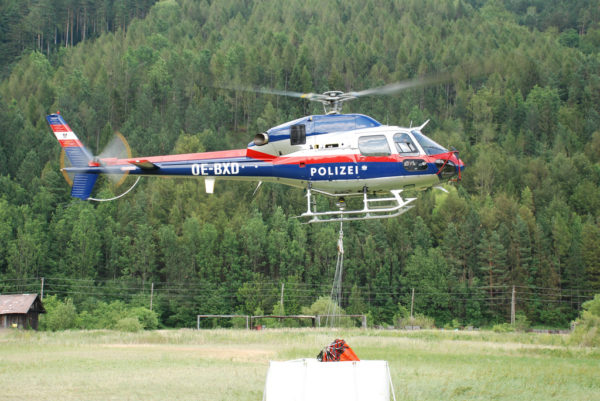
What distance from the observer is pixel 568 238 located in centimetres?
8431

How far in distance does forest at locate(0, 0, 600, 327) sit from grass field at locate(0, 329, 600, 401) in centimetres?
957

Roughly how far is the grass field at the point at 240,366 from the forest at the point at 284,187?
9573 millimetres

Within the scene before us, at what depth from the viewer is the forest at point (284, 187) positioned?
265 ft

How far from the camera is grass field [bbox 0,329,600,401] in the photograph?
2077 cm

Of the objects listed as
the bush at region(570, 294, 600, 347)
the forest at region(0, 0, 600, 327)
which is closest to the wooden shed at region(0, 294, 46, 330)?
the forest at region(0, 0, 600, 327)

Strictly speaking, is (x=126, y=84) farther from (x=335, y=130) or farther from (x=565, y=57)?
(x=335, y=130)

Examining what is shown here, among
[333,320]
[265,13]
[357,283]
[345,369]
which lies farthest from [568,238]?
[265,13]

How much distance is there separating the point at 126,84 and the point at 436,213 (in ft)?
211

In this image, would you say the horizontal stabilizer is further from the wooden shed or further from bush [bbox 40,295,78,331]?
bush [bbox 40,295,78,331]

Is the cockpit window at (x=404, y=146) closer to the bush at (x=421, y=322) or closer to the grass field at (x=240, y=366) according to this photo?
the grass field at (x=240, y=366)

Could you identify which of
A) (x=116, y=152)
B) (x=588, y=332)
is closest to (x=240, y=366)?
(x=116, y=152)

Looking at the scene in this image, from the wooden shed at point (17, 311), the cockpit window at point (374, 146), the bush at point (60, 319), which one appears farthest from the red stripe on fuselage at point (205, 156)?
the bush at point (60, 319)

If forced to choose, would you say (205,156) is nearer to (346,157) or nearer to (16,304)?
(346,157)

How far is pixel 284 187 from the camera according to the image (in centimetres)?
9694
